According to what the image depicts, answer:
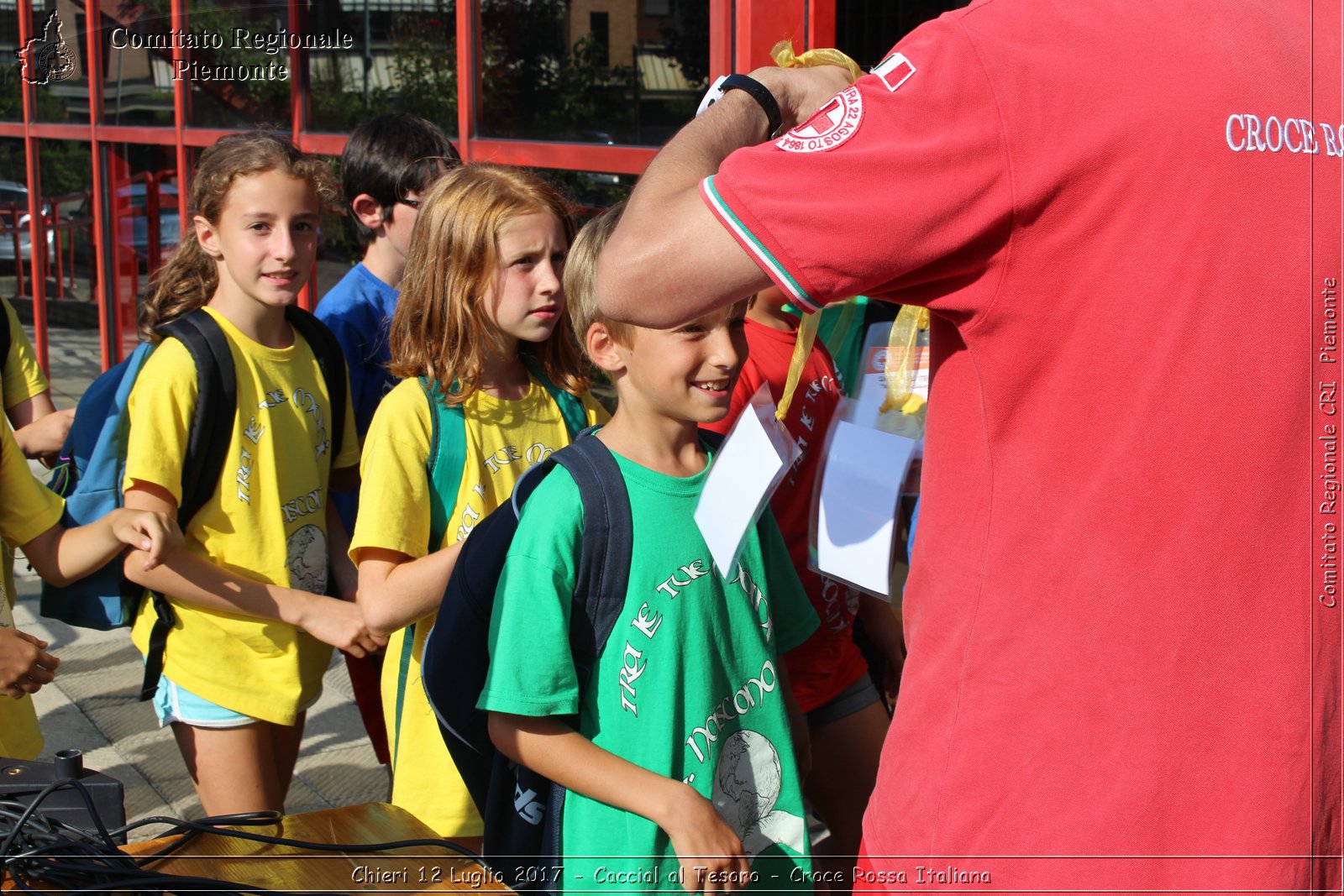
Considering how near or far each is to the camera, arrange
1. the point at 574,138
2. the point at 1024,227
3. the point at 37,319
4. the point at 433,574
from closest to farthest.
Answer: the point at 1024,227
the point at 433,574
the point at 574,138
the point at 37,319

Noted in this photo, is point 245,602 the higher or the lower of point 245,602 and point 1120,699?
the lower

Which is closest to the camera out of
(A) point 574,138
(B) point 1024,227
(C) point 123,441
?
(B) point 1024,227

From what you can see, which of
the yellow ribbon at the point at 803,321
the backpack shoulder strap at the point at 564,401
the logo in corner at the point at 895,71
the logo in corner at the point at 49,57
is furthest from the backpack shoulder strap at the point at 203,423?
the logo in corner at the point at 49,57

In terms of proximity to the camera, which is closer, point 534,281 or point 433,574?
point 433,574

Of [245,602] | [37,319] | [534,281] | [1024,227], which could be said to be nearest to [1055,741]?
[1024,227]

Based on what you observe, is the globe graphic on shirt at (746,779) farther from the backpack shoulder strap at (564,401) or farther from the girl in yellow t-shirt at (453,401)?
the backpack shoulder strap at (564,401)

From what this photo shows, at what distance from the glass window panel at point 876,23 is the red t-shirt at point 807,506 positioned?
1.69 metres

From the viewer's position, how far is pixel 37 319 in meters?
7.15

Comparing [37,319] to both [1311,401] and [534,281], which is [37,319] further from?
[1311,401]

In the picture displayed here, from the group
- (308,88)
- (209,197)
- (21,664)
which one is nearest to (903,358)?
(21,664)

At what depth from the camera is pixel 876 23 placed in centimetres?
395

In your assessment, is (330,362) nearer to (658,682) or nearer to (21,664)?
(21,664)

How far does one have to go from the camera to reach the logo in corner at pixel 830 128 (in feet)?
3.81

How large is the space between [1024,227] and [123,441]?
1.96 metres
